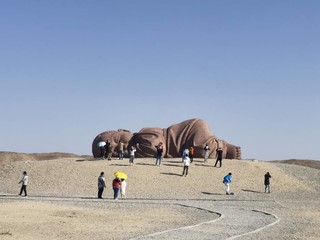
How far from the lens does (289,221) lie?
69.9 feet

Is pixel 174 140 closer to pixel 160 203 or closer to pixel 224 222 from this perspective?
pixel 160 203

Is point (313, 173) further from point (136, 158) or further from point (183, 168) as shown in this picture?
point (136, 158)

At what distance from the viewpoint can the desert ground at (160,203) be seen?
696 inches

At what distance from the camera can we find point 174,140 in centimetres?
4294

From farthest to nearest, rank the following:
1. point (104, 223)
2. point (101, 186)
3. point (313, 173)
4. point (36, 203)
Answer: point (313, 173), point (101, 186), point (36, 203), point (104, 223)

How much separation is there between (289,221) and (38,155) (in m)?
53.3

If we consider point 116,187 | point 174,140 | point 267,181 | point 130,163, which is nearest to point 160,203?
point 116,187

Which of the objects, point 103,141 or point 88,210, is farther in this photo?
point 103,141

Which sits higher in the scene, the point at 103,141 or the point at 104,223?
the point at 103,141

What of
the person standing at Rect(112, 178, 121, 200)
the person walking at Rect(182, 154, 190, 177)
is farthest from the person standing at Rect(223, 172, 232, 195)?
the person standing at Rect(112, 178, 121, 200)

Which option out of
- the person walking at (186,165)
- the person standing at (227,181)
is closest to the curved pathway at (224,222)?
the person standing at (227,181)

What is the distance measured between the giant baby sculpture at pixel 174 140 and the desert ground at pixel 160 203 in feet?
6.27

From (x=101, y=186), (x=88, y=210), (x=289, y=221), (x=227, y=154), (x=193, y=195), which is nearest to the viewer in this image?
(x=289, y=221)

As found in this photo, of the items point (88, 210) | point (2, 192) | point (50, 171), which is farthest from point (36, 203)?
point (50, 171)
